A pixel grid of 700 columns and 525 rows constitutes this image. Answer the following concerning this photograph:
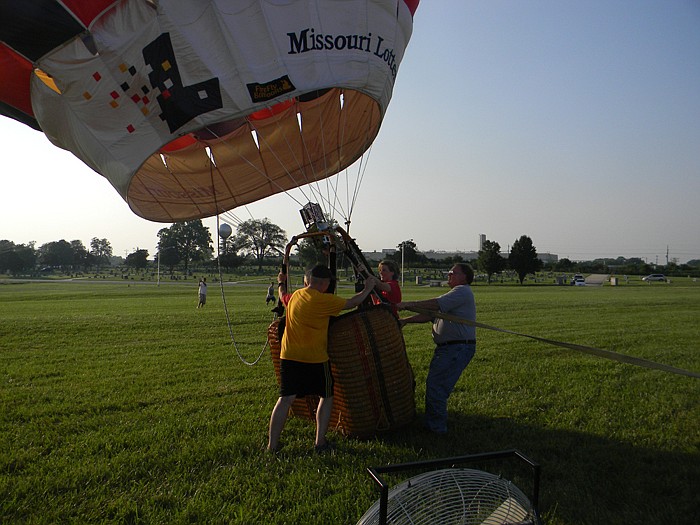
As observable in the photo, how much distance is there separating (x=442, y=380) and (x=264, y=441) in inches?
68.4

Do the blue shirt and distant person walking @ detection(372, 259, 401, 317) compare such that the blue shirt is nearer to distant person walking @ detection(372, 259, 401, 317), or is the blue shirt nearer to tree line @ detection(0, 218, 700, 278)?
distant person walking @ detection(372, 259, 401, 317)

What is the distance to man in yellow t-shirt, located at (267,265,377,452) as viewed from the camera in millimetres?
4566

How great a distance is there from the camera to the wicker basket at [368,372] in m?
4.68

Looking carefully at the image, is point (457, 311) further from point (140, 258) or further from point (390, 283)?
point (140, 258)

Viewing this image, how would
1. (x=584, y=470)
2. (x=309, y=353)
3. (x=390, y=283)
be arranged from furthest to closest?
(x=390, y=283) → (x=309, y=353) → (x=584, y=470)

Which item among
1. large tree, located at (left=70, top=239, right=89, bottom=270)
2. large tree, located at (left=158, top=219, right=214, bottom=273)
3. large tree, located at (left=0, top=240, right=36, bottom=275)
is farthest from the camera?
large tree, located at (left=70, top=239, right=89, bottom=270)

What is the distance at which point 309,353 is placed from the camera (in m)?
4.58

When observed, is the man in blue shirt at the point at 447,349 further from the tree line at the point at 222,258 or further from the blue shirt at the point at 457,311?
the tree line at the point at 222,258

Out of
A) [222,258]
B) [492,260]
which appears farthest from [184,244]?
[492,260]

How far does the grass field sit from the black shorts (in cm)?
49

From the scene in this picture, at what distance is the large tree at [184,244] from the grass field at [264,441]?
9124 centimetres

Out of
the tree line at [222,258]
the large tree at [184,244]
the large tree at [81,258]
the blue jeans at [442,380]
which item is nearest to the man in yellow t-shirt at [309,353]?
the blue jeans at [442,380]

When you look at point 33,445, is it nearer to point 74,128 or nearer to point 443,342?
point 74,128

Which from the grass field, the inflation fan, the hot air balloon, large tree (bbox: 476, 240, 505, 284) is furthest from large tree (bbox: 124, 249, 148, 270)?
the inflation fan
